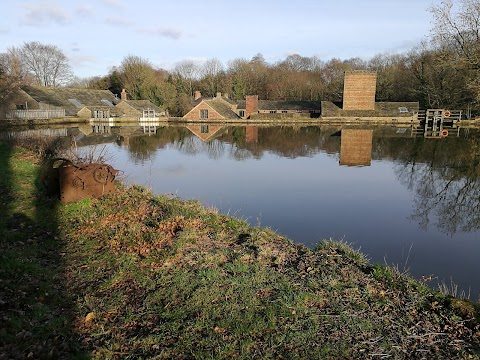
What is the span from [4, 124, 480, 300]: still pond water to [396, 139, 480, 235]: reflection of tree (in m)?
0.03

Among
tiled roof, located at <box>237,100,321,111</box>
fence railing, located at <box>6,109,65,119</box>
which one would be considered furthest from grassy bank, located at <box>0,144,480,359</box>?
tiled roof, located at <box>237,100,321,111</box>

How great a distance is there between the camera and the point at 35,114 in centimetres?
4628

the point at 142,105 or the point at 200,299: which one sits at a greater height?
the point at 142,105

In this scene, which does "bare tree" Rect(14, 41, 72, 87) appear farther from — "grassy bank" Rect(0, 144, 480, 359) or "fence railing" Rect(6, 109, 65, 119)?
"grassy bank" Rect(0, 144, 480, 359)

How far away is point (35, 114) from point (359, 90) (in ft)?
152

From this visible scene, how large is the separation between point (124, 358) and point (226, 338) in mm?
1077

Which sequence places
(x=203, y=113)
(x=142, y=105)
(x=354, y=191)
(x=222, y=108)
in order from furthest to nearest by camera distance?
(x=142, y=105)
(x=222, y=108)
(x=203, y=113)
(x=354, y=191)

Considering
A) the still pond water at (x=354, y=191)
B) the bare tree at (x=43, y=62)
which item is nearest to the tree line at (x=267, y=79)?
the bare tree at (x=43, y=62)

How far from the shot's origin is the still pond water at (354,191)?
26.8ft

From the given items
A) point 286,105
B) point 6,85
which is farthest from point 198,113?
point 6,85

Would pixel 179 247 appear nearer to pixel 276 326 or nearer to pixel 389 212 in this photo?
pixel 276 326

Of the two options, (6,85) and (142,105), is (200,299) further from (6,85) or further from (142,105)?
(142,105)

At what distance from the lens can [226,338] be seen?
3.89m

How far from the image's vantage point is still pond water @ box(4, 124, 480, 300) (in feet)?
26.8
